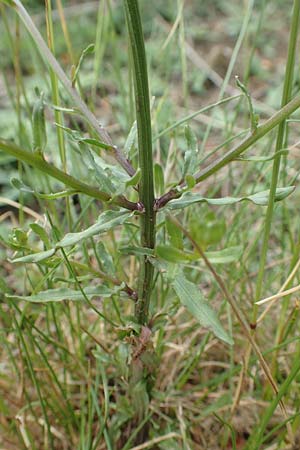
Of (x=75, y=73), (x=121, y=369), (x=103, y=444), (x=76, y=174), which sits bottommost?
(x=103, y=444)

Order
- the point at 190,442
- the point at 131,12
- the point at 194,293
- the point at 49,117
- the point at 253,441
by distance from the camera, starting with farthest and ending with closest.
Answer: the point at 49,117 → the point at 190,442 → the point at 253,441 → the point at 194,293 → the point at 131,12

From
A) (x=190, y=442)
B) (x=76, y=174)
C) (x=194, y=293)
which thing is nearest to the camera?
(x=194, y=293)

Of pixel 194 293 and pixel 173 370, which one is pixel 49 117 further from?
pixel 194 293

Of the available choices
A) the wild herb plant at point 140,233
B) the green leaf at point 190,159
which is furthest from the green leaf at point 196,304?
the green leaf at point 190,159

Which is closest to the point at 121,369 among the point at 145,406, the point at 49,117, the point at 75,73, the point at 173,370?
the point at 145,406

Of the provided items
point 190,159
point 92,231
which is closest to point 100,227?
point 92,231

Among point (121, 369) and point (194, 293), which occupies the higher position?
point (194, 293)

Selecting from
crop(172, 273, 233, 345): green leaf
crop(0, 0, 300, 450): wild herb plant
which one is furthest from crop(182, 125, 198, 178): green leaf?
crop(172, 273, 233, 345): green leaf
